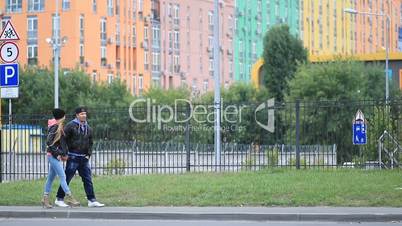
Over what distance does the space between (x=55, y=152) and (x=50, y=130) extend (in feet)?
1.68

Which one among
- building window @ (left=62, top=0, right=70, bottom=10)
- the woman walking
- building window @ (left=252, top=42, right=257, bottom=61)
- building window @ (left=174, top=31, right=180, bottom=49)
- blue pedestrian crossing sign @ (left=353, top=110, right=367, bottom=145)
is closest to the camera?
the woman walking

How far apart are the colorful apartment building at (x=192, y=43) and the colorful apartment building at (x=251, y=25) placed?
162 centimetres

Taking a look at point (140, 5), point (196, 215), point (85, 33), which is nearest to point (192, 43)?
point (140, 5)

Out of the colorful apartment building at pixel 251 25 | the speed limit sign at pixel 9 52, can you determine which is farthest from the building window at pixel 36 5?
the speed limit sign at pixel 9 52

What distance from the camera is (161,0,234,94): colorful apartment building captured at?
3147 inches

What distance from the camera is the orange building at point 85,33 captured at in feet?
224

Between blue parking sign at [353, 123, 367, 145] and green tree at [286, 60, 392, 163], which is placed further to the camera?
green tree at [286, 60, 392, 163]

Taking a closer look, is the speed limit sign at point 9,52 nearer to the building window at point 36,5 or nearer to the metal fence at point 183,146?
the metal fence at point 183,146

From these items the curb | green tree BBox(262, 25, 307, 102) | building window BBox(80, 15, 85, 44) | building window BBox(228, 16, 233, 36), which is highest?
building window BBox(228, 16, 233, 36)

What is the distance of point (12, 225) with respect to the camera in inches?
571

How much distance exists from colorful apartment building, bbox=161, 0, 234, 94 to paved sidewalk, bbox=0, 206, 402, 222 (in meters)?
60.8

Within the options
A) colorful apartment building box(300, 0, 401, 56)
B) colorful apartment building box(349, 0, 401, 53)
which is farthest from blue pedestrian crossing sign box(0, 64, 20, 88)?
colorful apartment building box(349, 0, 401, 53)

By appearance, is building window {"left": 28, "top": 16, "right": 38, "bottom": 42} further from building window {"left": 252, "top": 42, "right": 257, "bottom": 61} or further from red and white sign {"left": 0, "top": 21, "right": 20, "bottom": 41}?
red and white sign {"left": 0, "top": 21, "right": 20, "bottom": 41}

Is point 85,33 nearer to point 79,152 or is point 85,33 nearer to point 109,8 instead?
point 109,8
